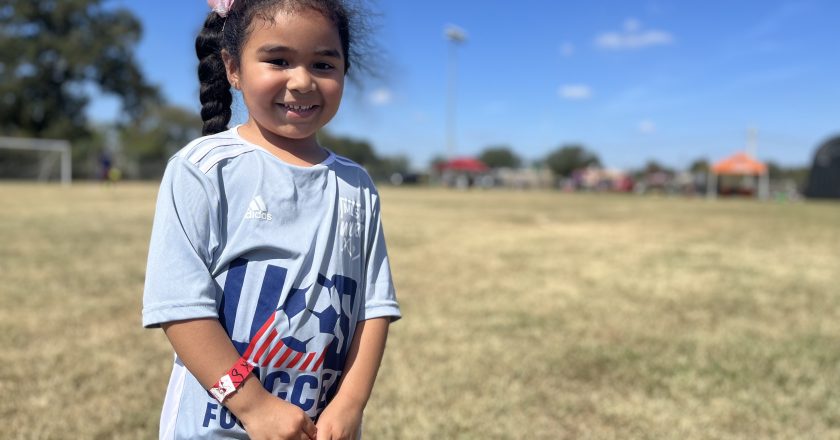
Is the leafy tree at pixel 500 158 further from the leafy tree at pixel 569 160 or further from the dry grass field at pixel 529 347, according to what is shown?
the dry grass field at pixel 529 347

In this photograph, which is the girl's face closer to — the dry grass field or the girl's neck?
the girl's neck

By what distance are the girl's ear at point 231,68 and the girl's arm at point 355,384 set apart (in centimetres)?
58

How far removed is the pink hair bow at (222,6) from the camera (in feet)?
4.08

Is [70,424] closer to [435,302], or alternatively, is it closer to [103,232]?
[435,302]

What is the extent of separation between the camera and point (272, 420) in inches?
43.3

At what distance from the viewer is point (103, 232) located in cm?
877

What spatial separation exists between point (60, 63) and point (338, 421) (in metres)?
44.6

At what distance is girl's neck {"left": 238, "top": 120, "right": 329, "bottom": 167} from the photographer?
1227 millimetres

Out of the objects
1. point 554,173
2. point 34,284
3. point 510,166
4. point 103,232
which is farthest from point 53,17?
point 510,166

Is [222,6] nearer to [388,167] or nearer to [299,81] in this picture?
[299,81]

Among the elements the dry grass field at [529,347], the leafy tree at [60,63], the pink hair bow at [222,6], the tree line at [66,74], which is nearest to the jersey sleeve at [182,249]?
the pink hair bow at [222,6]

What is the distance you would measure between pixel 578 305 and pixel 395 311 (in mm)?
3902

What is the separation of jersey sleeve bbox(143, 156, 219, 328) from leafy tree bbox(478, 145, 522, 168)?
9728 centimetres

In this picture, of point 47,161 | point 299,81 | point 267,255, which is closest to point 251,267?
point 267,255
